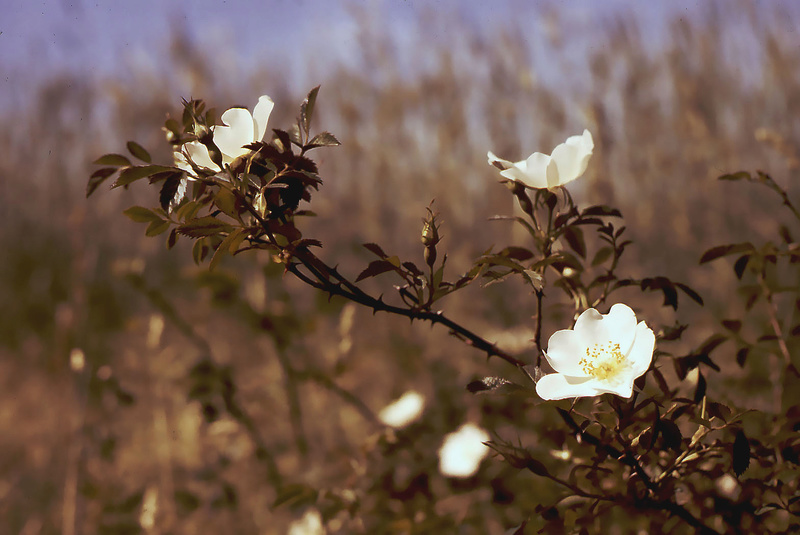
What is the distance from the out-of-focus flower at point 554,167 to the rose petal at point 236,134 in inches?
9.4

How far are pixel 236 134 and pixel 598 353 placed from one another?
1.26 ft

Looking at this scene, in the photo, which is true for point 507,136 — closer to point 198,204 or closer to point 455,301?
point 455,301

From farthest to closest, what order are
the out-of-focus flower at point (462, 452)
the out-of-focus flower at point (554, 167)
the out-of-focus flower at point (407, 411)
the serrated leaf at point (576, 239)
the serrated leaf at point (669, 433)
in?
the out-of-focus flower at point (407, 411) < the out-of-focus flower at point (462, 452) < the serrated leaf at point (576, 239) < the out-of-focus flower at point (554, 167) < the serrated leaf at point (669, 433)

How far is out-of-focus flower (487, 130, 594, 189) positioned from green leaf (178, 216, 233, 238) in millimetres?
261

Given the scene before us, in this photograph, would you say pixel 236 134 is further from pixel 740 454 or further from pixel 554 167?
pixel 740 454

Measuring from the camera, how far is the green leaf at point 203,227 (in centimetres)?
61

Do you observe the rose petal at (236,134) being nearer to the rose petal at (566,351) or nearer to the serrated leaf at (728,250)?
the rose petal at (566,351)

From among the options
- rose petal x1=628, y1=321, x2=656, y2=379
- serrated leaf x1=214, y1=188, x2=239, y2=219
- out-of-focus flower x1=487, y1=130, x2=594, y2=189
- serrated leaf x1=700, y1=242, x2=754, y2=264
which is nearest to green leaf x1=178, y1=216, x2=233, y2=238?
serrated leaf x1=214, y1=188, x2=239, y2=219

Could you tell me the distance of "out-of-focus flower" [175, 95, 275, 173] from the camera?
65 cm

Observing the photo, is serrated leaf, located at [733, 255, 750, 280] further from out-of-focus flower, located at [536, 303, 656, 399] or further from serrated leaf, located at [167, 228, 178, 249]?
serrated leaf, located at [167, 228, 178, 249]

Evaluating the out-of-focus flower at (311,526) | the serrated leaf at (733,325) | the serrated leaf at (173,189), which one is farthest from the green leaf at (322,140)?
the out-of-focus flower at (311,526)

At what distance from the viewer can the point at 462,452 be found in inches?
50.6

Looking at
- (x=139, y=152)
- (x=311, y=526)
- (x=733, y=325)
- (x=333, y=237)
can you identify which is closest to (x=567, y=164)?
(x=733, y=325)

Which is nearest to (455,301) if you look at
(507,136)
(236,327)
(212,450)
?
(507,136)
